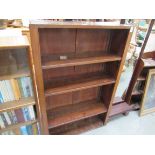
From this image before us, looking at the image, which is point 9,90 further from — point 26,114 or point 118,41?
point 118,41

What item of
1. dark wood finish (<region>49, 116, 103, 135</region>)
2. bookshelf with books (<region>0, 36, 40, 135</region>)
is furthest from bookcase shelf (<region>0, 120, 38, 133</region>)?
dark wood finish (<region>49, 116, 103, 135</region>)

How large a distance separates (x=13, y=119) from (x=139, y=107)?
192 centimetres

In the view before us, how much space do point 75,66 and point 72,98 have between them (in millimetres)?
493

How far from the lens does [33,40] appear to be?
954mm

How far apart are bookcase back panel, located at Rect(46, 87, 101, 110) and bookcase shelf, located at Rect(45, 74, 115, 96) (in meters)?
0.27

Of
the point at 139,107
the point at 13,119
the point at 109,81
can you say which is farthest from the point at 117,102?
the point at 13,119

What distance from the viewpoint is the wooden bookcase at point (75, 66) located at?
3.67 ft

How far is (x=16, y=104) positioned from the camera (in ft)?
3.87

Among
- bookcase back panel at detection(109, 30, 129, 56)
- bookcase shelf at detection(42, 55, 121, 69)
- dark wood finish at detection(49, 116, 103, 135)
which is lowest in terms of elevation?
dark wood finish at detection(49, 116, 103, 135)

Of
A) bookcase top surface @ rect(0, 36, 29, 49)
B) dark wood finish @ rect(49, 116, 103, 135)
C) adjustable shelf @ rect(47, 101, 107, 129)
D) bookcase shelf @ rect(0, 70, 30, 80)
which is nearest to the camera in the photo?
bookcase top surface @ rect(0, 36, 29, 49)

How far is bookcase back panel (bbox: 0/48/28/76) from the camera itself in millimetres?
1062

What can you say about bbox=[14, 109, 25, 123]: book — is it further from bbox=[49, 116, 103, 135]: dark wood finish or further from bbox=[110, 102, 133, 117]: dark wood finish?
bbox=[110, 102, 133, 117]: dark wood finish
